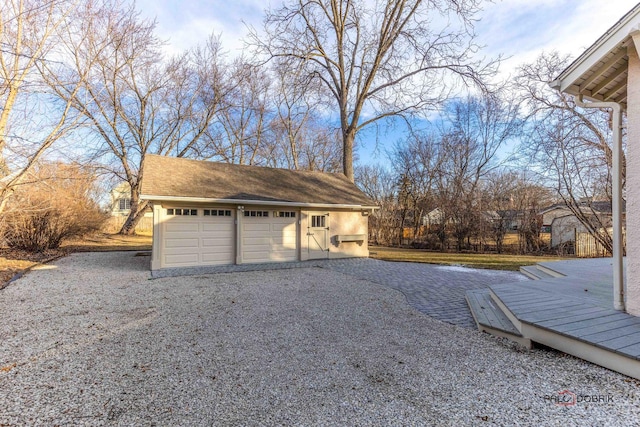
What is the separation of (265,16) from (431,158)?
12231 millimetres

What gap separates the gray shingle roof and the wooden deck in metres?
6.91

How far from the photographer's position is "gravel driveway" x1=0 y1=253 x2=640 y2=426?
2.28 metres

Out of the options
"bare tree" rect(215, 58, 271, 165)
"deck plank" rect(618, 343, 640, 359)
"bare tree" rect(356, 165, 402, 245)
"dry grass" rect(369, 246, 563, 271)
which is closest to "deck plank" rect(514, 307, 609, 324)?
"deck plank" rect(618, 343, 640, 359)

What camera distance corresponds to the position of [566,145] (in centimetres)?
1267

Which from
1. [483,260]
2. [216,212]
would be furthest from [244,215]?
[483,260]

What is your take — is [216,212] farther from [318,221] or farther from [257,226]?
[318,221]

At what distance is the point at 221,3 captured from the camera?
11680 mm

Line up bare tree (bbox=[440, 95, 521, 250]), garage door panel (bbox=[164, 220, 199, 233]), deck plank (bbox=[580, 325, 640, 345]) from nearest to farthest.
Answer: deck plank (bbox=[580, 325, 640, 345]) < garage door panel (bbox=[164, 220, 199, 233]) < bare tree (bbox=[440, 95, 521, 250])

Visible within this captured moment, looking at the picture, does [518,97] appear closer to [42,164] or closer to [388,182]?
[388,182]

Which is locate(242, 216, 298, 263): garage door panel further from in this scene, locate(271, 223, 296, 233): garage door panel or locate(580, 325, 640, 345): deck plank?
locate(580, 325, 640, 345): deck plank

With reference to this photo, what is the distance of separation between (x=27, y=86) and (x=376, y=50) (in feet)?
45.6

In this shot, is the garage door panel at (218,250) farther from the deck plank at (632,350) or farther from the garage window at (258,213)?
the deck plank at (632,350)

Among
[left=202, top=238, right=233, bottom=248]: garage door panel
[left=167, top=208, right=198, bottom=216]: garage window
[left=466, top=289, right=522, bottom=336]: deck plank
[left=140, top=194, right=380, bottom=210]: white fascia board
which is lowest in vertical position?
[left=466, top=289, right=522, bottom=336]: deck plank

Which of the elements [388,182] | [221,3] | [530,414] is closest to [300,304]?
[530,414]
